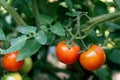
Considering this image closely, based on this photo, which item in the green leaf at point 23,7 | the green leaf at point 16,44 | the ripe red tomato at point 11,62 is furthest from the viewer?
the green leaf at point 23,7

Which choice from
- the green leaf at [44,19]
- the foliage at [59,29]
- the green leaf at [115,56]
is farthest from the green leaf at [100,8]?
the green leaf at [44,19]

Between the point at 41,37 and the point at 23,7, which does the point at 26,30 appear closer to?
the point at 41,37

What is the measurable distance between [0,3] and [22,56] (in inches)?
9.0

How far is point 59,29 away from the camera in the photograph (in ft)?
3.70

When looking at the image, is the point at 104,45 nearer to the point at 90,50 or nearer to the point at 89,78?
the point at 89,78

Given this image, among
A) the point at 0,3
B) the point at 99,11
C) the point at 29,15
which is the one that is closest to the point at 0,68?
the point at 29,15

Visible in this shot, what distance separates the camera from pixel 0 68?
4.87 ft

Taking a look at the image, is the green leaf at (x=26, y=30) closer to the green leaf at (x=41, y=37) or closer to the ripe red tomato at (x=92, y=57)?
the green leaf at (x=41, y=37)

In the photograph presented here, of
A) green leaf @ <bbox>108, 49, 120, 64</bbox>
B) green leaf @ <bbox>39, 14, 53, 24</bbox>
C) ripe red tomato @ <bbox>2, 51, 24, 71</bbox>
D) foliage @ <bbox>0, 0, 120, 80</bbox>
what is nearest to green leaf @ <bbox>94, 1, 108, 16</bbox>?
foliage @ <bbox>0, 0, 120, 80</bbox>

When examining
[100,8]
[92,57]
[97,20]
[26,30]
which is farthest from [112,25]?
[26,30]

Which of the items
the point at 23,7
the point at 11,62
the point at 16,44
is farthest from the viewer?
the point at 23,7

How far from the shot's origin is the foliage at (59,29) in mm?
1120

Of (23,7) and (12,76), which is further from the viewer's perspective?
(23,7)

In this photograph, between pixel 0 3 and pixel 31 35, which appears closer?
pixel 31 35
